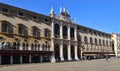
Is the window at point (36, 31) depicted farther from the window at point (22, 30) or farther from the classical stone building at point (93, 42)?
the classical stone building at point (93, 42)

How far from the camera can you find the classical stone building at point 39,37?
44.9m

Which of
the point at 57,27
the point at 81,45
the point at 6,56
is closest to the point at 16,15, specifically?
the point at 6,56

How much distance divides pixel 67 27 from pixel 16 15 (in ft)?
69.6

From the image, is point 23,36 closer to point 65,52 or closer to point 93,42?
point 65,52

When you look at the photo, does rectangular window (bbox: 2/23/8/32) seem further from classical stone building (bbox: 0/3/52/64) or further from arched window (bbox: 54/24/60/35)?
arched window (bbox: 54/24/60/35)

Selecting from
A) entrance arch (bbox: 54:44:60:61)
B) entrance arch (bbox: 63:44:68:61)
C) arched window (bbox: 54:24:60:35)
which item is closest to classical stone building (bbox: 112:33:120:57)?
entrance arch (bbox: 63:44:68:61)

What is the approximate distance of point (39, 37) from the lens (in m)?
53.6

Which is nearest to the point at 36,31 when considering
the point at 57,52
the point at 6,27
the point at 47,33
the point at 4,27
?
the point at 47,33

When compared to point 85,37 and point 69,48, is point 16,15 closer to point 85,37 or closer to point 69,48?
point 69,48

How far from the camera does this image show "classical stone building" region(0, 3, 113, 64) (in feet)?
147

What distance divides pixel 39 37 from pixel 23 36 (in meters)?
5.74

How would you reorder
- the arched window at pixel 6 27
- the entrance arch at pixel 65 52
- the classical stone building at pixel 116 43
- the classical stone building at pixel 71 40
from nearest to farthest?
the arched window at pixel 6 27 < the classical stone building at pixel 71 40 < the entrance arch at pixel 65 52 < the classical stone building at pixel 116 43

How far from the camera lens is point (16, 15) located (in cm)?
4772

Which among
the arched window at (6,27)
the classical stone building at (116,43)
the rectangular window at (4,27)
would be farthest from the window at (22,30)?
the classical stone building at (116,43)
